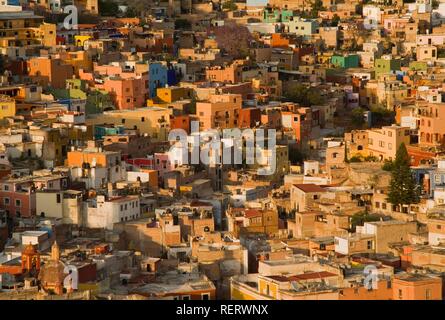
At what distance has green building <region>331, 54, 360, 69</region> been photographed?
35.8m

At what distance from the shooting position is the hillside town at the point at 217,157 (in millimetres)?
20391

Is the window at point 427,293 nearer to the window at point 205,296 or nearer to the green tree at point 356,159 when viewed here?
the window at point 205,296

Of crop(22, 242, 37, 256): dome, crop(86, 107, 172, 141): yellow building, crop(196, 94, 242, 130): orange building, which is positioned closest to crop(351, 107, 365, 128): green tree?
crop(196, 94, 242, 130): orange building

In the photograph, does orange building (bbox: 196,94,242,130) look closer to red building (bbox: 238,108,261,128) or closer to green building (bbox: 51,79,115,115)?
red building (bbox: 238,108,261,128)

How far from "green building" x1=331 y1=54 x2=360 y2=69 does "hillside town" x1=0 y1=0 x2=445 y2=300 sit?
43 millimetres

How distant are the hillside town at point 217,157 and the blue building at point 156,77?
6 centimetres

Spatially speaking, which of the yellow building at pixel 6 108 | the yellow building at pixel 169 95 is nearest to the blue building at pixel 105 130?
the yellow building at pixel 6 108

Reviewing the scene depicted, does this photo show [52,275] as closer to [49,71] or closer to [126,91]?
[126,91]

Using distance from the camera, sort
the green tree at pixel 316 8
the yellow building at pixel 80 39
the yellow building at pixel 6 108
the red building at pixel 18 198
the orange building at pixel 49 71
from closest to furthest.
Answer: the red building at pixel 18 198
the yellow building at pixel 6 108
the orange building at pixel 49 71
the yellow building at pixel 80 39
the green tree at pixel 316 8

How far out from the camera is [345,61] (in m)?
35.9

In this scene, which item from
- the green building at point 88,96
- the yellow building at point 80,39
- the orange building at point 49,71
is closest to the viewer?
the green building at point 88,96

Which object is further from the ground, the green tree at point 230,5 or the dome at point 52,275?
the green tree at point 230,5
